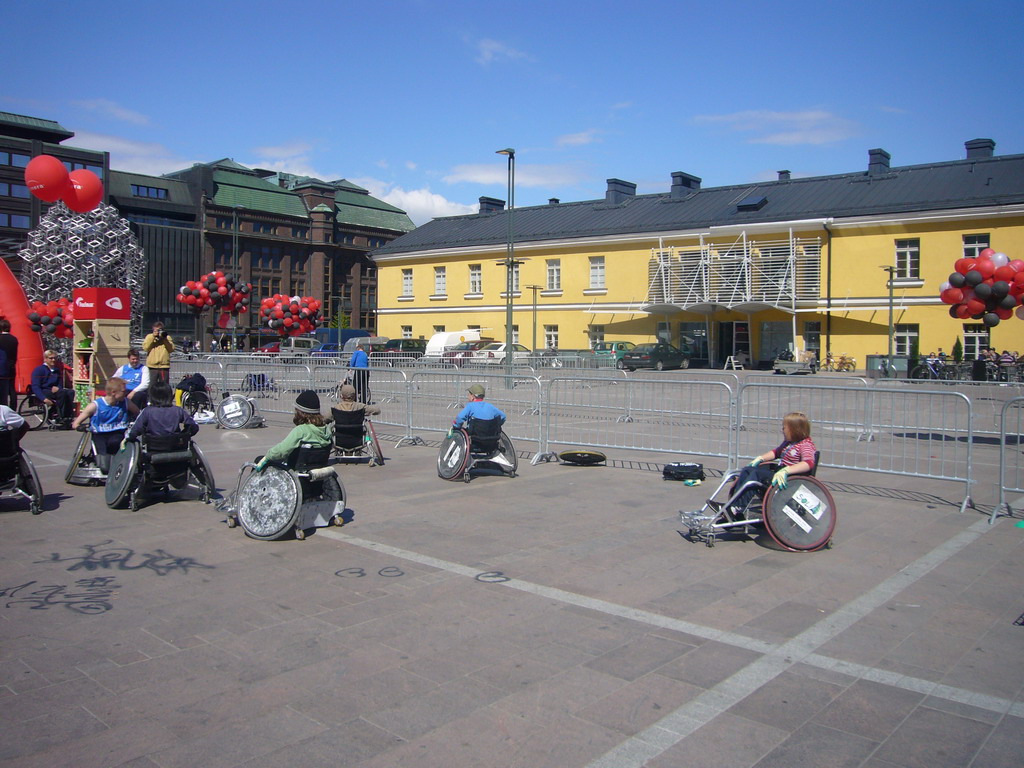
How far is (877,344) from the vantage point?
4219cm

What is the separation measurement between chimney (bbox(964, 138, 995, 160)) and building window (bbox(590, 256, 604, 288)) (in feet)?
69.2

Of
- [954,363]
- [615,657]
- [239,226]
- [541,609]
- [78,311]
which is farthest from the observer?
[239,226]

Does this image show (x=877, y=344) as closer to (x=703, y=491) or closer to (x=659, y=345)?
(x=659, y=345)

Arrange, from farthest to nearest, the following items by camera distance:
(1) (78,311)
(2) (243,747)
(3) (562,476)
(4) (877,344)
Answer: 1. (4) (877,344)
2. (1) (78,311)
3. (3) (562,476)
4. (2) (243,747)

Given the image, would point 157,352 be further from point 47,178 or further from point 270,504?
point 270,504

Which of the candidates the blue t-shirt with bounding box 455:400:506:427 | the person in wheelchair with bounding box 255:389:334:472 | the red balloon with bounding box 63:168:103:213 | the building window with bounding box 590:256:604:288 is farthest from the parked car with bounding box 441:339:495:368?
the person in wheelchair with bounding box 255:389:334:472

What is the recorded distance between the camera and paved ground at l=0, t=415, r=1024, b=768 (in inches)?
155

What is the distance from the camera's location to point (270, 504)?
7.67m

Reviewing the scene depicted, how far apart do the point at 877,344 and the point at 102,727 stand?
1720 inches

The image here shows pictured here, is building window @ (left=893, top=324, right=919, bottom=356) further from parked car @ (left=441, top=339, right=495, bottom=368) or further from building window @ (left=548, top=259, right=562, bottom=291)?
parked car @ (left=441, top=339, right=495, bottom=368)

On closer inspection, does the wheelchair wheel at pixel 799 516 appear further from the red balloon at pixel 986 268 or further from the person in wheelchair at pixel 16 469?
the red balloon at pixel 986 268

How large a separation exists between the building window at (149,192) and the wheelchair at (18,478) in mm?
81474

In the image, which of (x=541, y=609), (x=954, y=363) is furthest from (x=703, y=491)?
(x=954, y=363)

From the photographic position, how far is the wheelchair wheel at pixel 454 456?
10.5 metres
